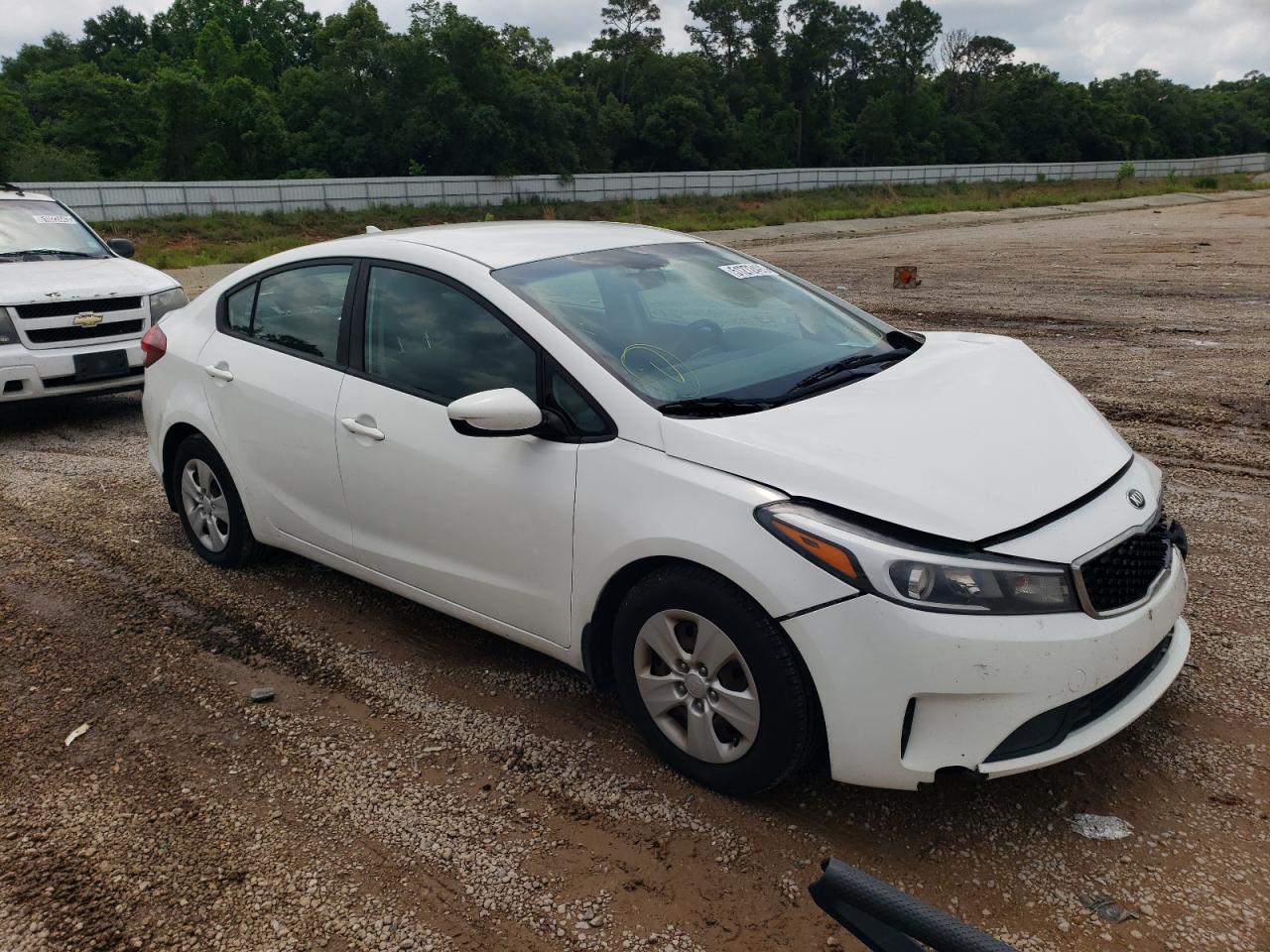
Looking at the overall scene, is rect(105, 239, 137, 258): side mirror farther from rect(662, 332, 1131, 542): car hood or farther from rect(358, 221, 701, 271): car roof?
rect(662, 332, 1131, 542): car hood

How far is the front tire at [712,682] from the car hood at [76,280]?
6637mm

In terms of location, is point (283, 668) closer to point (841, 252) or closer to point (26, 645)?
point (26, 645)

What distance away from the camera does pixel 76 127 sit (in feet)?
193

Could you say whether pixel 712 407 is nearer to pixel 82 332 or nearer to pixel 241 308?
pixel 241 308

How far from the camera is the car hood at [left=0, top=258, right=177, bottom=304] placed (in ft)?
25.3

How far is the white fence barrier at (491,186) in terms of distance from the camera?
121 feet

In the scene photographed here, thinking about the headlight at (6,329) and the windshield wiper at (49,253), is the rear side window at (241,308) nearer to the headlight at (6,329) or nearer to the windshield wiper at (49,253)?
the headlight at (6,329)

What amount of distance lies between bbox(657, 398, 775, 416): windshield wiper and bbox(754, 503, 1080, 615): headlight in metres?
0.64

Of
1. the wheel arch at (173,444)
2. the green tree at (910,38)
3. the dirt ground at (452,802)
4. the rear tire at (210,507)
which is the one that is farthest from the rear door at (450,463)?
the green tree at (910,38)

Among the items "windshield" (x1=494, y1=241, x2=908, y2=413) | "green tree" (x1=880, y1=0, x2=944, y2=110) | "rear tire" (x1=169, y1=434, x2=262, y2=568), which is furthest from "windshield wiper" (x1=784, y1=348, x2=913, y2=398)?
"green tree" (x1=880, y1=0, x2=944, y2=110)

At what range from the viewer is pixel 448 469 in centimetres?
360

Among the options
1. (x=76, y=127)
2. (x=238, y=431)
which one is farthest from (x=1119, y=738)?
(x=76, y=127)

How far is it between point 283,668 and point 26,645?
1.20 meters

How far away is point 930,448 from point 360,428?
215 centimetres
